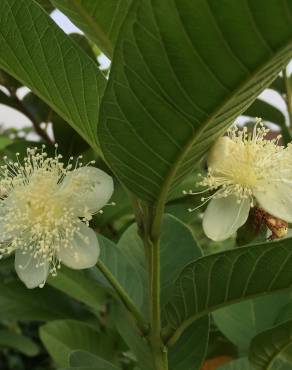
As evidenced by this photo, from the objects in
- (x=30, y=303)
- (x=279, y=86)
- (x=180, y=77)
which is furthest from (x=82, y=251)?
(x=279, y=86)

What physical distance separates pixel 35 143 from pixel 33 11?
2.13 feet

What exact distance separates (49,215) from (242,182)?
10.0 inches

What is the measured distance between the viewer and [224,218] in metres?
0.76

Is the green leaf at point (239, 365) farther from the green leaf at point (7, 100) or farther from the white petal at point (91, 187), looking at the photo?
the green leaf at point (7, 100)

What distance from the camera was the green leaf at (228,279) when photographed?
61 cm

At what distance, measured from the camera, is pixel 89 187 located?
2.63ft

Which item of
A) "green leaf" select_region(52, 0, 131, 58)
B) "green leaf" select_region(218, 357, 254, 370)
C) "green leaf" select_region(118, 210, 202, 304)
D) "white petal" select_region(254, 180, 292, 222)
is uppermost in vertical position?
"green leaf" select_region(52, 0, 131, 58)

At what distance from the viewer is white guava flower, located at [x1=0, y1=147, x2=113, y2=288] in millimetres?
792

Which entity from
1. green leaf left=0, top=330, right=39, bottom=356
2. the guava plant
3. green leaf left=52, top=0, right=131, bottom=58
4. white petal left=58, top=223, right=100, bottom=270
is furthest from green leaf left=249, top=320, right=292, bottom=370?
green leaf left=0, top=330, right=39, bottom=356

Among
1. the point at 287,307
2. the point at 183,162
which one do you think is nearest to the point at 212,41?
the point at 183,162

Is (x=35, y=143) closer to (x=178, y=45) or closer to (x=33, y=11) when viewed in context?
(x=33, y=11)

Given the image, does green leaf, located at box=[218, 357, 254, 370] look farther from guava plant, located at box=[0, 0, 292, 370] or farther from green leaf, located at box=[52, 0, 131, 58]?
green leaf, located at box=[52, 0, 131, 58]

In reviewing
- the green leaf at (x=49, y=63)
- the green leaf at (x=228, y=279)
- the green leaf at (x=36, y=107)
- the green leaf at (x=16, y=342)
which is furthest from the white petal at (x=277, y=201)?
the green leaf at (x=16, y=342)

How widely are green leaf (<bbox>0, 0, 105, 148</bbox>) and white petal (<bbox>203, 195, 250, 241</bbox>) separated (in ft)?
0.60
